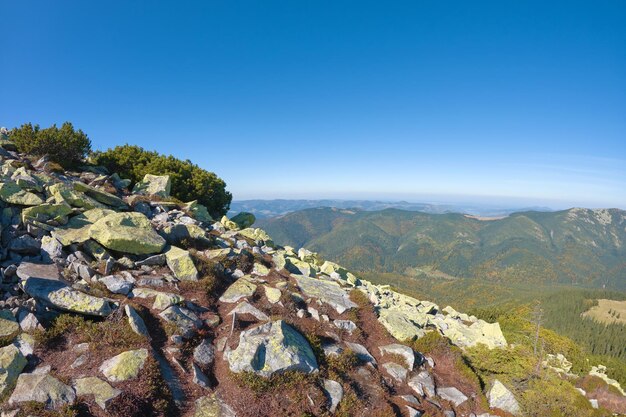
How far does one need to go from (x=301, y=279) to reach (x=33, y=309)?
41.5 feet

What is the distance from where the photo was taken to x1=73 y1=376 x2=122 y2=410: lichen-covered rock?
8.12 metres

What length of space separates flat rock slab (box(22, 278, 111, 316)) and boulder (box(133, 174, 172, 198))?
49.3ft

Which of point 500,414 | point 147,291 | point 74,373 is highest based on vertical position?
point 147,291

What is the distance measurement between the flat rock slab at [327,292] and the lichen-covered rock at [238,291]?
3470 mm

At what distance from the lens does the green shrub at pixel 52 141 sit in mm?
23109

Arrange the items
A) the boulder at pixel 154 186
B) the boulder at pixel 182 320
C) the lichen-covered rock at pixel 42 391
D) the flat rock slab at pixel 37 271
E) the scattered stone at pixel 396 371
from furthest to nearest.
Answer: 1. the boulder at pixel 154 186
2. the scattered stone at pixel 396 371
3. the boulder at pixel 182 320
4. the flat rock slab at pixel 37 271
5. the lichen-covered rock at pixel 42 391

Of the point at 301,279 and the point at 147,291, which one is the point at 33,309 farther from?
the point at 301,279

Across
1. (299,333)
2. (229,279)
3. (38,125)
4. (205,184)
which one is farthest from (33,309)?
(205,184)

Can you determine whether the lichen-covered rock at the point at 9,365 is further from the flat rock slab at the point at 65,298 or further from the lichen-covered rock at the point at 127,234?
the lichen-covered rock at the point at 127,234

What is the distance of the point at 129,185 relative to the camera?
28281 millimetres

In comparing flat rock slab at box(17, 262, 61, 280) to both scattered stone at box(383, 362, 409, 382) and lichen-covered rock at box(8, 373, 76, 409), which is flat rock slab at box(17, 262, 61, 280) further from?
scattered stone at box(383, 362, 409, 382)

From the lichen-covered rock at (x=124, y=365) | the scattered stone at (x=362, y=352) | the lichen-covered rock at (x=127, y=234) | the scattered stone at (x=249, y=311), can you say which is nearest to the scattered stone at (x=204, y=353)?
the lichen-covered rock at (x=124, y=365)

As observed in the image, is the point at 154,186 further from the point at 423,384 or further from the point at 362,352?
the point at 423,384

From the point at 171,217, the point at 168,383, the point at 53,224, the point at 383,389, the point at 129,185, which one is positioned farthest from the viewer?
the point at 129,185
